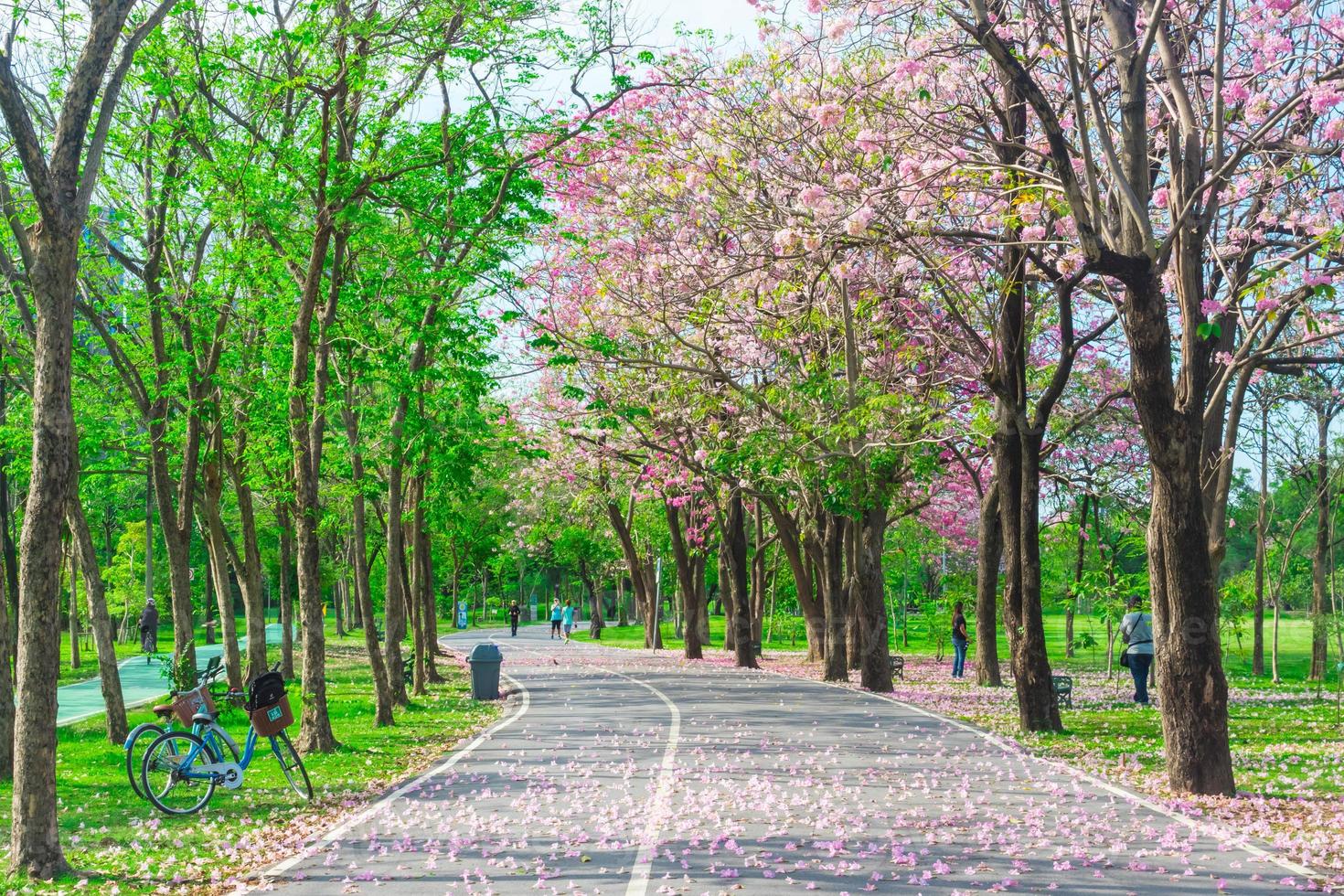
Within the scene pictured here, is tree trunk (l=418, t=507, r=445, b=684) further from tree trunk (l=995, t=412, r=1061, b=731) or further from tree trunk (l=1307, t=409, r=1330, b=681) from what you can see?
tree trunk (l=1307, t=409, r=1330, b=681)

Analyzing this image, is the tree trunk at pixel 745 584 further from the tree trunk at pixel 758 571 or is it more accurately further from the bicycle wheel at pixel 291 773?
the bicycle wheel at pixel 291 773

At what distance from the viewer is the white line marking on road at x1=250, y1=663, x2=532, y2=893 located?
877 cm

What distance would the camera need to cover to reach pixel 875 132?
15.4m

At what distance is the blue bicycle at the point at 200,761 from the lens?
11508 mm

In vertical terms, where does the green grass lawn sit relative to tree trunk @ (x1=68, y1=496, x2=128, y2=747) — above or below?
below

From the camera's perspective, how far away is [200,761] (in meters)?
11.8

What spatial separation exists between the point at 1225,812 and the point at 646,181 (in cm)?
1398

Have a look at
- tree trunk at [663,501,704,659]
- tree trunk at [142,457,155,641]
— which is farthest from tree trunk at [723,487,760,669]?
tree trunk at [142,457,155,641]

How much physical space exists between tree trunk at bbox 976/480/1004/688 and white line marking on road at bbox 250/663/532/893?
11.2 m

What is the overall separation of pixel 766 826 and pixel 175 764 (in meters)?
5.58

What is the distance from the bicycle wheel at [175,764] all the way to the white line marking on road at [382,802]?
159 centimetres

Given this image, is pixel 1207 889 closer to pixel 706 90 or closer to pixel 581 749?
pixel 581 749

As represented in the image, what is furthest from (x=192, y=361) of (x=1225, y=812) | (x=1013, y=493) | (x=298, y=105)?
(x=1225, y=812)

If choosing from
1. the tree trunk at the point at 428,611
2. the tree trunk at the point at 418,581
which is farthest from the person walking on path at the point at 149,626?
the tree trunk at the point at 418,581
